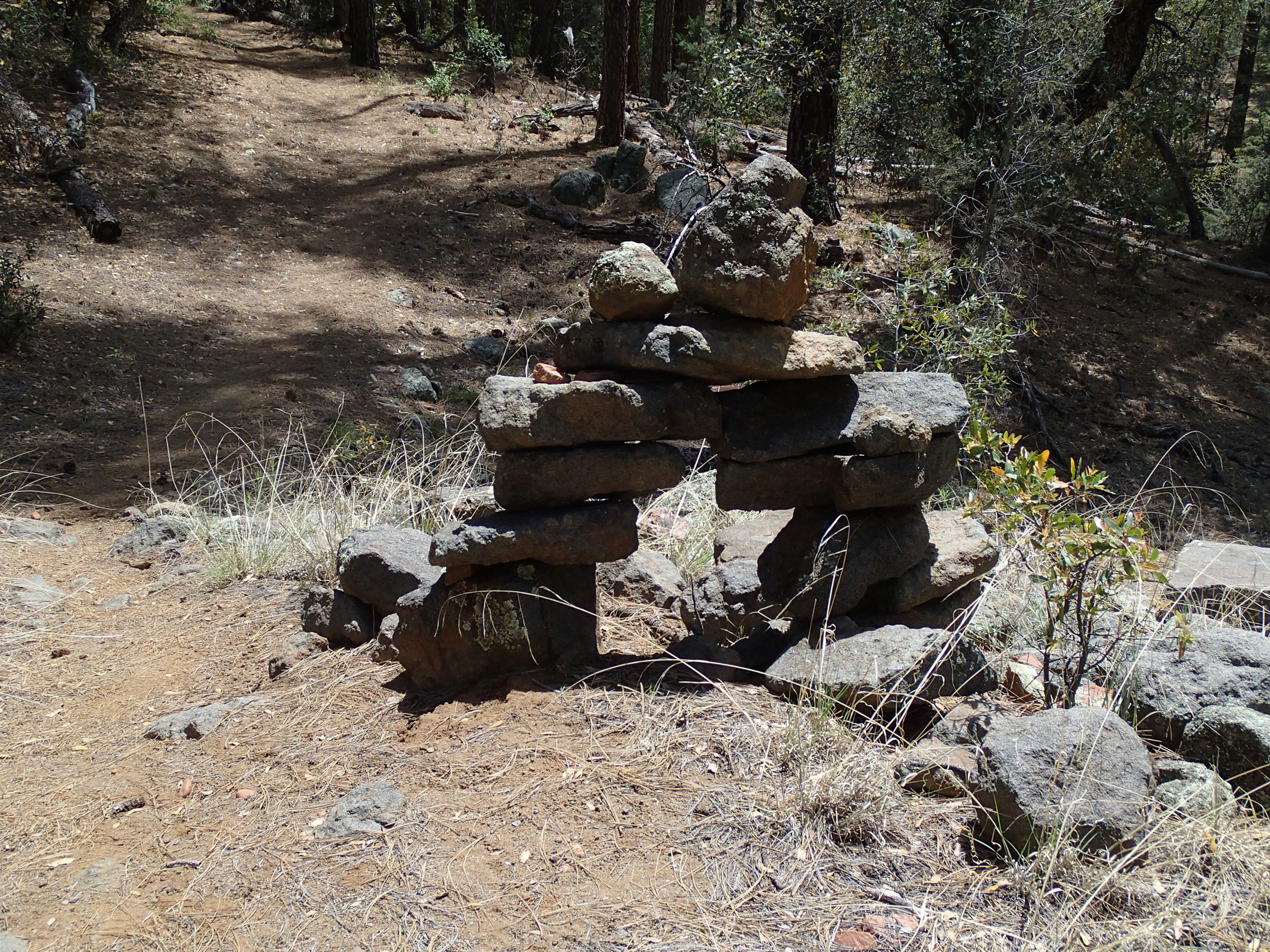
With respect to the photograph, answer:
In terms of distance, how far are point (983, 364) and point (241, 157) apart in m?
10.6

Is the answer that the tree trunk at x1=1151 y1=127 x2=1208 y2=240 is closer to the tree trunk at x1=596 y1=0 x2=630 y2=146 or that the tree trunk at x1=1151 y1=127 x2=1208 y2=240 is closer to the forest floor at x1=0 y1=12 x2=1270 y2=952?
the forest floor at x1=0 y1=12 x2=1270 y2=952

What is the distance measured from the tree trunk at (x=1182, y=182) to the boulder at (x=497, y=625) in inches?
369

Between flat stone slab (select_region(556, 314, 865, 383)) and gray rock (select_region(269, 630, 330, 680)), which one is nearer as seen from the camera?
flat stone slab (select_region(556, 314, 865, 383))

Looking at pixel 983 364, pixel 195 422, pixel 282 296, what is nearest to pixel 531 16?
pixel 282 296

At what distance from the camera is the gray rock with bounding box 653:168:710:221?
39.7 feet

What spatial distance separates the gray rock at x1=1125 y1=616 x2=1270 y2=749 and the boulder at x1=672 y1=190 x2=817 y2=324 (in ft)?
5.75

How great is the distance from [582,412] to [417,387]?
5.66 metres

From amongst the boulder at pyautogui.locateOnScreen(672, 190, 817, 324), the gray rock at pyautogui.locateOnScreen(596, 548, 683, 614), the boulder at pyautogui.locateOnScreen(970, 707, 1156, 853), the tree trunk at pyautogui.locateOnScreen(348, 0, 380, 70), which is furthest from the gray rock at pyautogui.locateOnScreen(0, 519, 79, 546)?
the tree trunk at pyautogui.locateOnScreen(348, 0, 380, 70)

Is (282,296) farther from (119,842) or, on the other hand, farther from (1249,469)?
(1249,469)

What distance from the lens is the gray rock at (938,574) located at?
13.4ft

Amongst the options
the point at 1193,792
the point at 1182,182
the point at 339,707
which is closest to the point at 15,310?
the point at 339,707

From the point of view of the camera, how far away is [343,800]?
3.37 metres

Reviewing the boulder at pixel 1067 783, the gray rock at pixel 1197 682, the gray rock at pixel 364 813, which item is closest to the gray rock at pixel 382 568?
the gray rock at pixel 364 813

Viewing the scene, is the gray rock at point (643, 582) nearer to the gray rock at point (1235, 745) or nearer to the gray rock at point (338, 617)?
the gray rock at point (338, 617)
